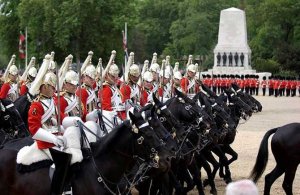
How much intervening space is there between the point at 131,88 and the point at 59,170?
5.01 m

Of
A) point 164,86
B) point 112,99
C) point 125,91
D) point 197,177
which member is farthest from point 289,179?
point 164,86

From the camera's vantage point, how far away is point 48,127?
33.0 feet

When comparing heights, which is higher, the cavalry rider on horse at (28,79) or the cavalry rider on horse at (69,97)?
the cavalry rider on horse at (69,97)

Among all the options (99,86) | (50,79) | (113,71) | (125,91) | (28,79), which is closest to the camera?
(50,79)

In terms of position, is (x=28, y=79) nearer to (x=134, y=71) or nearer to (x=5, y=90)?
(x=5, y=90)

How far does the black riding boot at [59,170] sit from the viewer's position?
30.2 feet

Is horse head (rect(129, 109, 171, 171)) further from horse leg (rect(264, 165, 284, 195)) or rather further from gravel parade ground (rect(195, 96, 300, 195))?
gravel parade ground (rect(195, 96, 300, 195))

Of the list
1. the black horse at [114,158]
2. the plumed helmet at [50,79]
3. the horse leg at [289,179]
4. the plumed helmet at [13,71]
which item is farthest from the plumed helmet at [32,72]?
the black horse at [114,158]

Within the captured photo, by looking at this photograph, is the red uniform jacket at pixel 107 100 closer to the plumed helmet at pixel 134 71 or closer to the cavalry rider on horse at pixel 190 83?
the plumed helmet at pixel 134 71

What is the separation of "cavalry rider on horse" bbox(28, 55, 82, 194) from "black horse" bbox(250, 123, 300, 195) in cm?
542

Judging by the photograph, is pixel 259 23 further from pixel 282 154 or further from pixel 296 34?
pixel 282 154

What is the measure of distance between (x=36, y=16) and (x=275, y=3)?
32586 millimetres

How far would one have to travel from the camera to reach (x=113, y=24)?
199ft

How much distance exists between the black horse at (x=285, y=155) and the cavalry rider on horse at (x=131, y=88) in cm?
266
